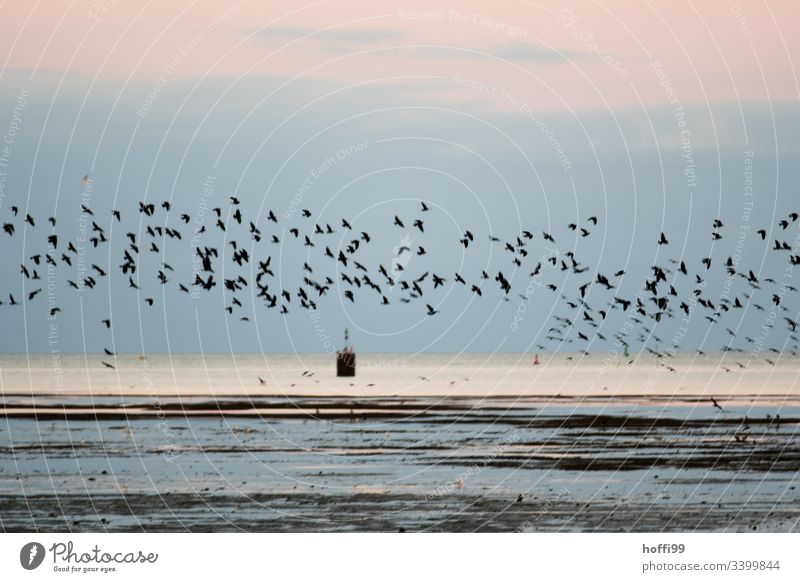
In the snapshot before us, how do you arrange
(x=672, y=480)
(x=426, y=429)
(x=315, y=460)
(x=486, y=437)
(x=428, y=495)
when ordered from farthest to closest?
(x=426, y=429), (x=486, y=437), (x=315, y=460), (x=672, y=480), (x=428, y=495)

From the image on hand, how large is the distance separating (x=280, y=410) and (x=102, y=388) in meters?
41.3

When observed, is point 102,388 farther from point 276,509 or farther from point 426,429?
point 276,509

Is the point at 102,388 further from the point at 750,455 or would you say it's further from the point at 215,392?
the point at 750,455

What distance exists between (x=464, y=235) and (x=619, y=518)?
23.9 metres

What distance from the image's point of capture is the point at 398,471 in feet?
165

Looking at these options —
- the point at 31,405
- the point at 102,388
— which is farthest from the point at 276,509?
the point at 102,388

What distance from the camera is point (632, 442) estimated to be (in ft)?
205

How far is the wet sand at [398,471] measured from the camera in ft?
129

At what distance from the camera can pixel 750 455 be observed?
183 feet

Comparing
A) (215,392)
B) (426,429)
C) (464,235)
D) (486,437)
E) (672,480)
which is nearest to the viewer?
(672,480)

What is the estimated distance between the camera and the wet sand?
1554 inches

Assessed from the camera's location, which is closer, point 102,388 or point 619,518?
point 619,518

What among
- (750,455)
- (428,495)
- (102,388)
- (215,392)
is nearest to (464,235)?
(750,455)

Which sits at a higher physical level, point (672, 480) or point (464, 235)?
point (464, 235)
